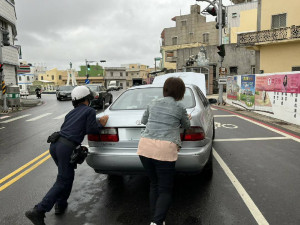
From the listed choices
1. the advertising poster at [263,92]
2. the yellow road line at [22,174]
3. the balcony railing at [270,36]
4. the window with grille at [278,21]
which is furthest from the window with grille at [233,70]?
the yellow road line at [22,174]

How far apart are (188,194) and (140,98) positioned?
1.85 meters

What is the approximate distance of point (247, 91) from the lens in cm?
1470

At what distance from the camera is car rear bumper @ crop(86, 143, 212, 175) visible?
358 cm

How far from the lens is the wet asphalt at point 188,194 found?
3.38 m

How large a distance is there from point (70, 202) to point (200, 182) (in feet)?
6.69

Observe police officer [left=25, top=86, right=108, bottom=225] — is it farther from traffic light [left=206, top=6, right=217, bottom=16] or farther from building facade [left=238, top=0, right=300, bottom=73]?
building facade [left=238, top=0, right=300, bottom=73]

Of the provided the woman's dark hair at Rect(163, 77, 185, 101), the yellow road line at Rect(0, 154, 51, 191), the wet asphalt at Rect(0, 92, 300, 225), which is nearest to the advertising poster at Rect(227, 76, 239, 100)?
the wet asphalt at Rect(0, 92, 300, 225)

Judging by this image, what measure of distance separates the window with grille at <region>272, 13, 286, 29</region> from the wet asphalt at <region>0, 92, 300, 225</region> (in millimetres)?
18221

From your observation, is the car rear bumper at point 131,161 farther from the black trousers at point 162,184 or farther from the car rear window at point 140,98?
the car rear window at point 140,98

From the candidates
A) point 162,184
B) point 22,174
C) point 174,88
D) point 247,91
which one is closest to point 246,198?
point 162,184

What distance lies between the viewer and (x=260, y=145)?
6.99m

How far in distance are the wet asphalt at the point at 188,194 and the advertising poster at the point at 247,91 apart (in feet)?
25.4

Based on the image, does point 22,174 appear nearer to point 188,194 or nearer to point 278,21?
point 188,194

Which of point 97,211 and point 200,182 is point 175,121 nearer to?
point 97,211
